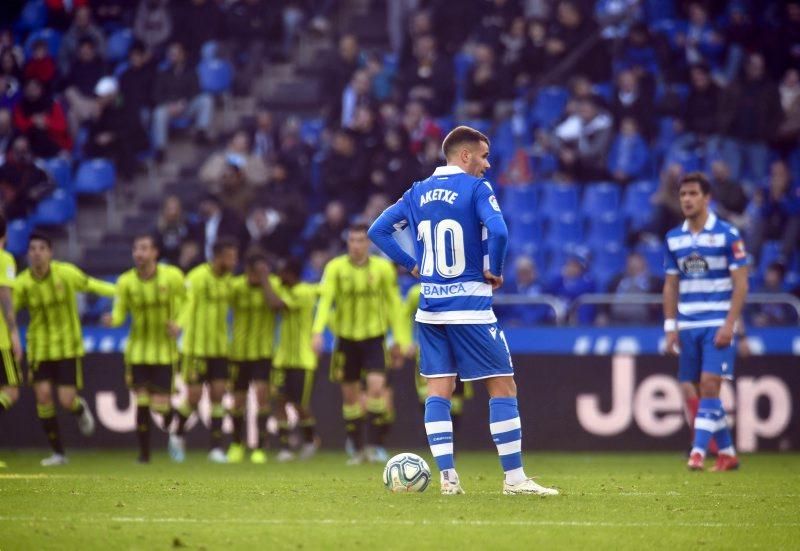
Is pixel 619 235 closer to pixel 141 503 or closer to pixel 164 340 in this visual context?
pixel 164 340

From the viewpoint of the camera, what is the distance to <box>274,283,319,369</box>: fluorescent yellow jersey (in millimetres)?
16609

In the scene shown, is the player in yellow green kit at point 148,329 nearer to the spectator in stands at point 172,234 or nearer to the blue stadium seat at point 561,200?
the spectator in stands at point 172,234

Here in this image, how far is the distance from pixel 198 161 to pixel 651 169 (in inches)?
308

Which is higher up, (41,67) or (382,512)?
(41,67)

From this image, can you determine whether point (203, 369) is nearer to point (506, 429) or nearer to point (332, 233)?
point (332, 233)

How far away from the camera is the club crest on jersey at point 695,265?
13.0 metres

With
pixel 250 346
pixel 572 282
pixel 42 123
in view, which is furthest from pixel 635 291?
pixel 42 123

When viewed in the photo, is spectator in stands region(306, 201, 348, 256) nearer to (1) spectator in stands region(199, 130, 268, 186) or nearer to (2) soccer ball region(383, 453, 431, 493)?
(1) spectator in stands region(199, 130, 268, 186)

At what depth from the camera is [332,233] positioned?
66.7 feet

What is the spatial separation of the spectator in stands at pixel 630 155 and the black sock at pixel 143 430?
824 centimetres

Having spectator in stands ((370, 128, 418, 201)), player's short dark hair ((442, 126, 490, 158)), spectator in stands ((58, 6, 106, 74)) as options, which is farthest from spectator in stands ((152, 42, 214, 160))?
player's short dark hair ((442, 126, 490, 158))

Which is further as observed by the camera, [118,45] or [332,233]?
[118,45]

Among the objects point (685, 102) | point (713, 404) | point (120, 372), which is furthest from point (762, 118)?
point (120, 372)

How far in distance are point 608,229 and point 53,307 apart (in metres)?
8.29
